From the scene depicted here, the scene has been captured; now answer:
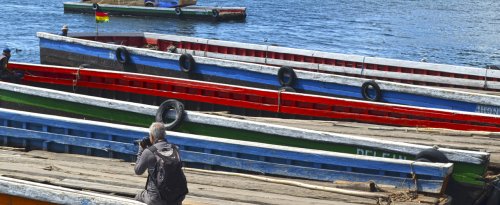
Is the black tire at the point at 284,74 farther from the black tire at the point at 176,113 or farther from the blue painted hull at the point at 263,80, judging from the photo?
the black tire at the point at 176,113

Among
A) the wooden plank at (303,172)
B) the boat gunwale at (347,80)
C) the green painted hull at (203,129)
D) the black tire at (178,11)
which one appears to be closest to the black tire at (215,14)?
the black tire at (178,11)

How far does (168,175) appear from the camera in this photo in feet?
25.7

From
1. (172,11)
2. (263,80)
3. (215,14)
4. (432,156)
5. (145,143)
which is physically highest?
(145,143)

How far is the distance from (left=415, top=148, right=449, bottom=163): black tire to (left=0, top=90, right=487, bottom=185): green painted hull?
0.37 m

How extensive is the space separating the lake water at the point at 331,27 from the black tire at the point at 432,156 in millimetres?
27268

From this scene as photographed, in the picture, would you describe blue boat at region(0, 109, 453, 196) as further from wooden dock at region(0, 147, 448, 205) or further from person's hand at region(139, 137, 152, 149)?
person's hand at region(139, 137, 152, 149)

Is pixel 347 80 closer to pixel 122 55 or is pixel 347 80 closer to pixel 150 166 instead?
pixel 122 55

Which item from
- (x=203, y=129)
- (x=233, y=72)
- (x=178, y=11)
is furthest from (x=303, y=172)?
(x=178, y=11)

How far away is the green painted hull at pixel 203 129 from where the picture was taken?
11.1 metres

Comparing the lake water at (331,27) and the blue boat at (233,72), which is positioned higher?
the blue boat at (233,72)

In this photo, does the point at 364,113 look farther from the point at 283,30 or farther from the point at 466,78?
the point at 283,30

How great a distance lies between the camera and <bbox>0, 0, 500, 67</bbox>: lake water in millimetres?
42812

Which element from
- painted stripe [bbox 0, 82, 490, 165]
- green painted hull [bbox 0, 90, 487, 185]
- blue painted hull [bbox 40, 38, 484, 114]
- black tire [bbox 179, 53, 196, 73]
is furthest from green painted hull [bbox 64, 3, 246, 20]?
painted stripe [bbox 0, 82, 490, 165]

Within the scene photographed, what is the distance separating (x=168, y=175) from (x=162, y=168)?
10 centimetres
